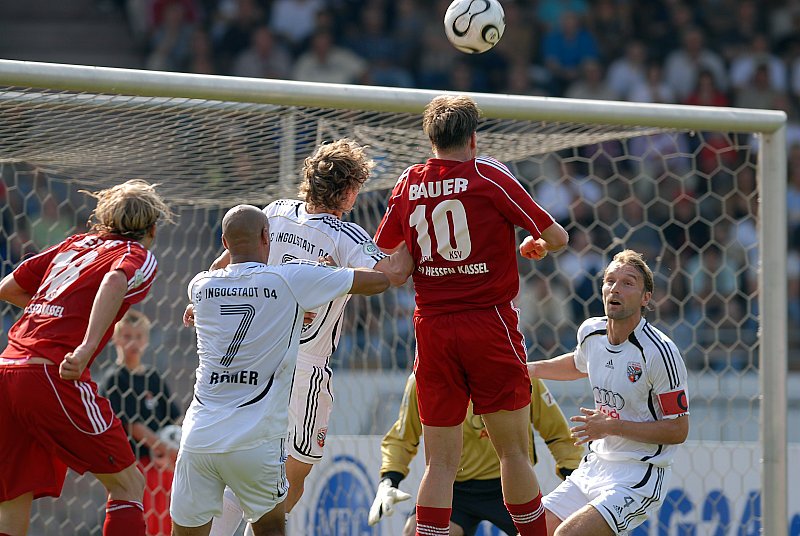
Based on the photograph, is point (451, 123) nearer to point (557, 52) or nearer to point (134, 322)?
point (134, 322)

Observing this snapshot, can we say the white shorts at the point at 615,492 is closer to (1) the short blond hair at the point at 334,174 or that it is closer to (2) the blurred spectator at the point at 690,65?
(1) the short blond hair at the point at 334,174

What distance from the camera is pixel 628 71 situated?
13.5 m

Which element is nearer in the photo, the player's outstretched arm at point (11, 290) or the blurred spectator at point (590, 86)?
the player's outstretched arm at point (11, 290)

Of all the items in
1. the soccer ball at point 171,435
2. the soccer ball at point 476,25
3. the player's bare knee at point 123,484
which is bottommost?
the player's bare knee at point 123,484

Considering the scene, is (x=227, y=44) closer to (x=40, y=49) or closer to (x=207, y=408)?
(x=40, y=49)

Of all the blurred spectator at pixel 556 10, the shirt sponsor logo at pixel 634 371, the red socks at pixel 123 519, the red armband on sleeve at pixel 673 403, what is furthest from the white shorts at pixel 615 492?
the blurred spectator at pixel 556 10

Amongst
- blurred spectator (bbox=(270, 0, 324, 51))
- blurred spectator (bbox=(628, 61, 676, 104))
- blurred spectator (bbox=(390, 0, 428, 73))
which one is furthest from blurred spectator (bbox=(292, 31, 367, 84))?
blurred spectator (bbox=(628, 61, 676, 104))

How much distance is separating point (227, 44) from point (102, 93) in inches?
332

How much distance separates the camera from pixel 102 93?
571cm

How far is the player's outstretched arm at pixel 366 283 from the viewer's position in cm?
458

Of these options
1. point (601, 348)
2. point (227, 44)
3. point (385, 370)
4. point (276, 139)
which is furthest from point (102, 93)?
point (227, 44)

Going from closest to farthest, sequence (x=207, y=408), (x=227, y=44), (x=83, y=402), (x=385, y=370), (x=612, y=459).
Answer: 1. (x=207, y=408)
2. (x=83, y=402)
3. (x=612, y=459)
4. (x=385, y=370)
5. (x=227, y=44)

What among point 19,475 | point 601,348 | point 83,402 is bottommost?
point 19,475

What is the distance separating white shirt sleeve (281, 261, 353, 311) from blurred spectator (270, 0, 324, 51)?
9882 millimetres
